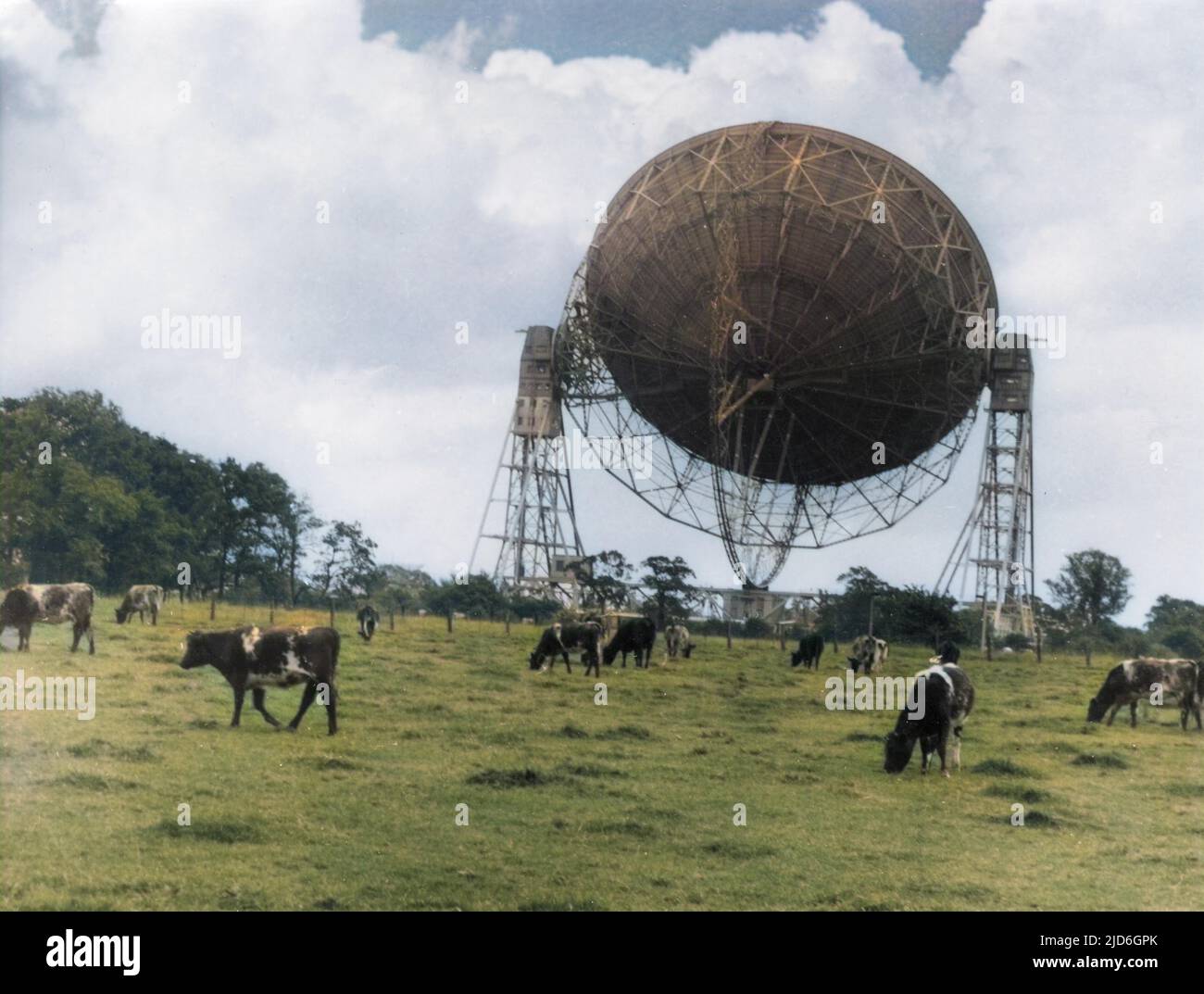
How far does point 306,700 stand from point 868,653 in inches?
326

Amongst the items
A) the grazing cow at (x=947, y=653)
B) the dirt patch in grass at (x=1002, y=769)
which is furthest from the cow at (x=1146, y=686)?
the dirt patch in grass at (x=1002, y=769)

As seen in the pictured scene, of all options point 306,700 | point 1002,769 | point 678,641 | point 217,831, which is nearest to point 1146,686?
point 1002,769

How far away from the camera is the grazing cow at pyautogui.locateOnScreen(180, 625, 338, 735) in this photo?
13.9 meters

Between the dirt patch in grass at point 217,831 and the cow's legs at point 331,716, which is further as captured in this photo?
the cow's legs at point 331,716

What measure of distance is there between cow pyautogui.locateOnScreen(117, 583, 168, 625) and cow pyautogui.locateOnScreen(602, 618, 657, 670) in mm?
6601

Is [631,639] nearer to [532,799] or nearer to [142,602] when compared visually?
[532,799]

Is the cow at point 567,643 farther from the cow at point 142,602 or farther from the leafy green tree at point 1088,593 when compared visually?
the leafy green tree at point 1088,593

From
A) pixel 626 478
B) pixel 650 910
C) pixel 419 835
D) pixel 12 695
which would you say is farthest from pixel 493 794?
pixel 626 478

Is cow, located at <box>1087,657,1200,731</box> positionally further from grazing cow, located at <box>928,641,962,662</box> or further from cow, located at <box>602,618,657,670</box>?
cow, located at <box>602,618,657,670</box>

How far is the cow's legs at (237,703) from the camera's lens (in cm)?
1367

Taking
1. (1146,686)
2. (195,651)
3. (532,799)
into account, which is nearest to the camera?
(532,799)

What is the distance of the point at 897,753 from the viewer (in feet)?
45.7

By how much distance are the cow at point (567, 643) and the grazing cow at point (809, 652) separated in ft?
9.62
